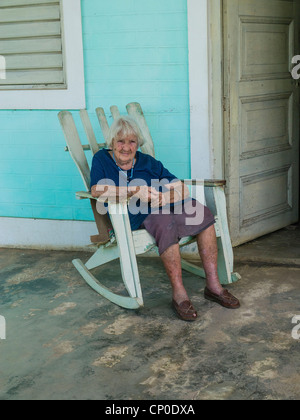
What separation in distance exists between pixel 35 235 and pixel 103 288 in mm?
1310

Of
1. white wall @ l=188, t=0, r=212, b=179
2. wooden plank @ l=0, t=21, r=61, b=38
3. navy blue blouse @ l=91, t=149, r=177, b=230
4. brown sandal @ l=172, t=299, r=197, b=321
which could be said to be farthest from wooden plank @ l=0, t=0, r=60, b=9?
brown sandal @ l=172, t=299, r=197, b=321

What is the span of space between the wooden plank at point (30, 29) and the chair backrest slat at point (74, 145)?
1032mm

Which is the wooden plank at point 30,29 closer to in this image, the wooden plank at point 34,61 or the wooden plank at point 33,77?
the wooden plank at point 34,61

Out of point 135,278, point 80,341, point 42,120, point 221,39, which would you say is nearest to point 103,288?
point 135,278

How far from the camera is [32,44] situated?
4.60m

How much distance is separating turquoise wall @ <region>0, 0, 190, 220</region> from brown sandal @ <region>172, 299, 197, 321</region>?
127cm

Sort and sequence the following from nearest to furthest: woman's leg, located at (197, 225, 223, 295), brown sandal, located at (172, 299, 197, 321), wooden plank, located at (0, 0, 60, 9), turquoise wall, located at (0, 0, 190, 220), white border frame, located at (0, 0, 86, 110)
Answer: brown sandal, located at (172, 299, 197, 321) → woman's leg, located at (197, 225, 223, 295) → turquoise wall, located at (0, 0, 190, 220) → white border frame, located at (0, 0, 86, 110) → wooden plank, located at (0, 0, 60, 9)

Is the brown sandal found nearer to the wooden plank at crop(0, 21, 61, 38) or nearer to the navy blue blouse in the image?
the navy blue blouse

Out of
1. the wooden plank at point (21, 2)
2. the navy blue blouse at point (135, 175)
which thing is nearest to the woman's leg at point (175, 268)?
the navy blue blouse at point (135, 175)

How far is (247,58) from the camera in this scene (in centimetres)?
431

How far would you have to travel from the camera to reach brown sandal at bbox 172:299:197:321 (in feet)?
10.7

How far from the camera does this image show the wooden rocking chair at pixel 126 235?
3.37 m

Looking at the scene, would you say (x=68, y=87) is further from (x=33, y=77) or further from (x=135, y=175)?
(x=135, y=175)

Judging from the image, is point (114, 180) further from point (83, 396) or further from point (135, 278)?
point (83, 396)
